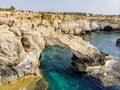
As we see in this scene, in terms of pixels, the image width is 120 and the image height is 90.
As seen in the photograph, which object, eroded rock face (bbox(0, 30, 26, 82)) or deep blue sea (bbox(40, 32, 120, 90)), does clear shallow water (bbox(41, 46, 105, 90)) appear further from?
→ eroded rock face (bbox(0, 30, 26, 82))

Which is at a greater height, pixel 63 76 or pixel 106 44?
pixel 63 76

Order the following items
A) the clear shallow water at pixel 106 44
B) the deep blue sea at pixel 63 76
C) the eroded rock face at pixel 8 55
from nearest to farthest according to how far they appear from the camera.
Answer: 1. the eroded rock face at pixel 8 55
2. the deep blue sea at pixel 63 76
3. the clear shallow water at pixel 106 44

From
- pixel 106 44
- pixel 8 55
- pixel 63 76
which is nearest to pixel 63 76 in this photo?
pixel 63 76

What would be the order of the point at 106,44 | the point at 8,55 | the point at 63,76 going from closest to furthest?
the point at 8,55, the point at 63,76, the point at 106,44

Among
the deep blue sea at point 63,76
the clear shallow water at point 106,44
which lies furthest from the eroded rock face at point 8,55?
the clear shallow water at point 106,44

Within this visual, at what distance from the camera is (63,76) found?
3959cm

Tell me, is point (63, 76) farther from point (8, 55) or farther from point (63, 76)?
point (8, 55)

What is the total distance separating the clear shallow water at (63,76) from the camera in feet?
116

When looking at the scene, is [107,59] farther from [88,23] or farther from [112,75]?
[88,23]

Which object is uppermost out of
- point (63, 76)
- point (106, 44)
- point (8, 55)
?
point (8, 55)

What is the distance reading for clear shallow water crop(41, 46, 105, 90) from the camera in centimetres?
3522

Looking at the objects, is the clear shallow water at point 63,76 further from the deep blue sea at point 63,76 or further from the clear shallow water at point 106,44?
the clear shallow water at point 106,44

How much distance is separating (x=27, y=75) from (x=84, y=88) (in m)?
9.32

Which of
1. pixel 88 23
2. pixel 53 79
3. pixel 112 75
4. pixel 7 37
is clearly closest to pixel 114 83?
pixel 112 75
